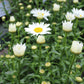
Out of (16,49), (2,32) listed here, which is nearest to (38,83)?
(16,49)

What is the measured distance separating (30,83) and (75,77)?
0.46m

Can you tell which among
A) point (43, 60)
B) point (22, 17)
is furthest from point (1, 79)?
point (22, 17)

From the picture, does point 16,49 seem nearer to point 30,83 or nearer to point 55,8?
point 30,83

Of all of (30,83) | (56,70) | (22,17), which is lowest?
(30,83)

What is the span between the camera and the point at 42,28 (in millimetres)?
1612

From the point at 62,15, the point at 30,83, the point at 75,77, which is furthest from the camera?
the point at 62,15

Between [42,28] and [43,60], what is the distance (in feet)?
1.37

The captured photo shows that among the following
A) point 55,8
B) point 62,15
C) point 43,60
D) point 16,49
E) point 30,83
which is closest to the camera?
point 16,49

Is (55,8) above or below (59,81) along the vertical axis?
above

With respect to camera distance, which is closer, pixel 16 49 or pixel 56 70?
pixel 16 49

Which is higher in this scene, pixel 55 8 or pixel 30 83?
pixel 55 8

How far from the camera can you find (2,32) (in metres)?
2.56

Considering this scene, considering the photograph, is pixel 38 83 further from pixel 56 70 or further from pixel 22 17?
pixel 22 17

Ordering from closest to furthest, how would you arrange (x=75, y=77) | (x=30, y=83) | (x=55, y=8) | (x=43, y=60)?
(x=75, y=77) → (x=30, y=83) → (x=43, y=60) → (x=55, y=8)
